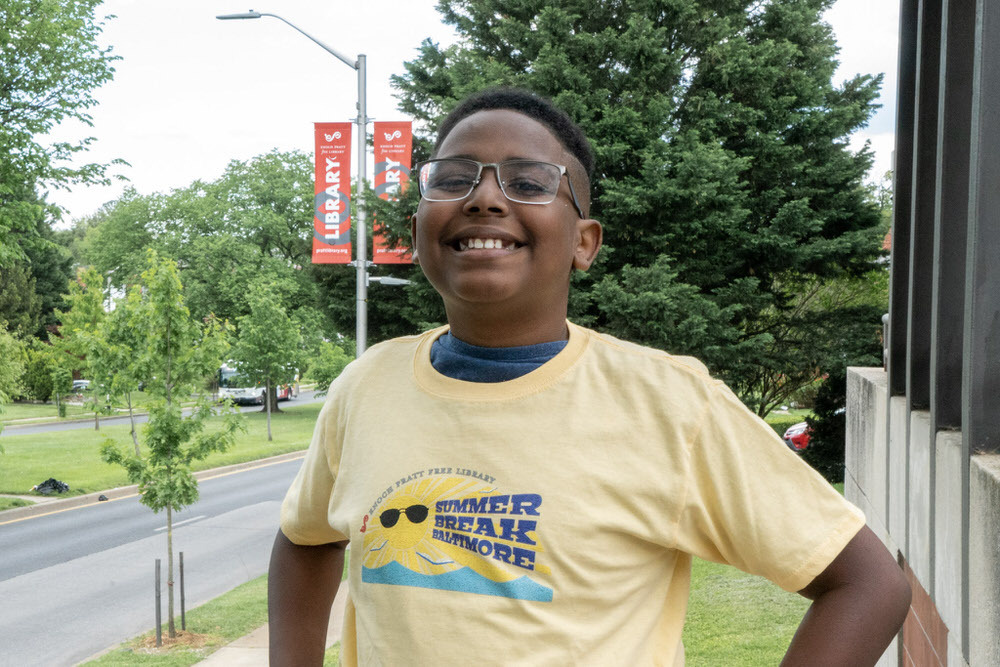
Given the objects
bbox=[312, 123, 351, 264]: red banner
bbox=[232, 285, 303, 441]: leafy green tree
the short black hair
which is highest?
bbox=[312, 123, 351, 264]: red banner

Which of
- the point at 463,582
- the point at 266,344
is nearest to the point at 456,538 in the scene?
the point at 463,582

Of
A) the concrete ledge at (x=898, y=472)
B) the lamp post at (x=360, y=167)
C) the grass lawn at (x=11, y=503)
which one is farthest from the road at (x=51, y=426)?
the concrete ledge at (x=898, y=472)

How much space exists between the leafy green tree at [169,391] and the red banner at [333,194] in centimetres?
294

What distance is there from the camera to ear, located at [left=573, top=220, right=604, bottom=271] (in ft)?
5.84

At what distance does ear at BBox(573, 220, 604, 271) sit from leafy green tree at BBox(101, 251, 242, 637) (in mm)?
9074

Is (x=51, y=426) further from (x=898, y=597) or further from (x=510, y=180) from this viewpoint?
(x=898, y=597)

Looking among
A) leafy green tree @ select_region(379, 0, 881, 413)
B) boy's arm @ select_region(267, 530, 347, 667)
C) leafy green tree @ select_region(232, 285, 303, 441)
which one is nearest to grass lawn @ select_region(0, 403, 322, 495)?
leafy green tree @ select_region(232, 285, 303, 441)

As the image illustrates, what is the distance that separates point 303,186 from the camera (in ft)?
159

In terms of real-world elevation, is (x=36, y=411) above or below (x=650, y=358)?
below

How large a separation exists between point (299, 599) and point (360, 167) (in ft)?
38.6

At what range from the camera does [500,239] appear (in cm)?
163

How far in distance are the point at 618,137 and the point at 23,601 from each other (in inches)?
331

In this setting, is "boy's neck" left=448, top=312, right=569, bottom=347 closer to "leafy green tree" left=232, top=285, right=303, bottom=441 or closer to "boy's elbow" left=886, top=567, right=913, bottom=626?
"boy's elbow" left=886, top=567, right=913, bottom=626

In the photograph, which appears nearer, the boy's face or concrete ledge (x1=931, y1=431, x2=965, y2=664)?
the boy's face
